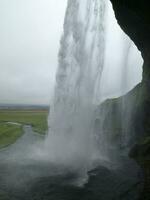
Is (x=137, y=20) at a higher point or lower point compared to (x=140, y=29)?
higher

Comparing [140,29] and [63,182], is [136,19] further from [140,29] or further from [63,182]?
[63,182]

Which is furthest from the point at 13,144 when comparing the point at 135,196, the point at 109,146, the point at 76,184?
the point at 135,196

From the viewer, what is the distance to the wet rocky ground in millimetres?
23062

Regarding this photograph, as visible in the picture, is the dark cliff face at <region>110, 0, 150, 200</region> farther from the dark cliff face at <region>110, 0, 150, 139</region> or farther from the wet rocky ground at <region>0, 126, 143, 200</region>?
the wet rocky ground at <region>0, 126, 143, 200</region>

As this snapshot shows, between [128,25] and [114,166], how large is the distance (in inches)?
653

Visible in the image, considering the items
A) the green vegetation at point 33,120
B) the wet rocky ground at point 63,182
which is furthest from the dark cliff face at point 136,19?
the green vegetation at point 33,120

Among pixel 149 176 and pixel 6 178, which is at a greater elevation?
pixel 149 176

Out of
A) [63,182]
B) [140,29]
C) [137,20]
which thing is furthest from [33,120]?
[137,20]

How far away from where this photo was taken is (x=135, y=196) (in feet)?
74.7

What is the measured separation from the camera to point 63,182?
26.2 m

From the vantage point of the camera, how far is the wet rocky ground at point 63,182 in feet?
75.7

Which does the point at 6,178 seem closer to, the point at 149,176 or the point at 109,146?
the point at 149,176

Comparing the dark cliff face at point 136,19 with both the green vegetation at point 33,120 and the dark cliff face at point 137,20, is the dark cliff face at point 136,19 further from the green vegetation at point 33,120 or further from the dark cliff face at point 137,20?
the green vegetation at point 33,120

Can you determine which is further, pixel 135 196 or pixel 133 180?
pixel 133 180
